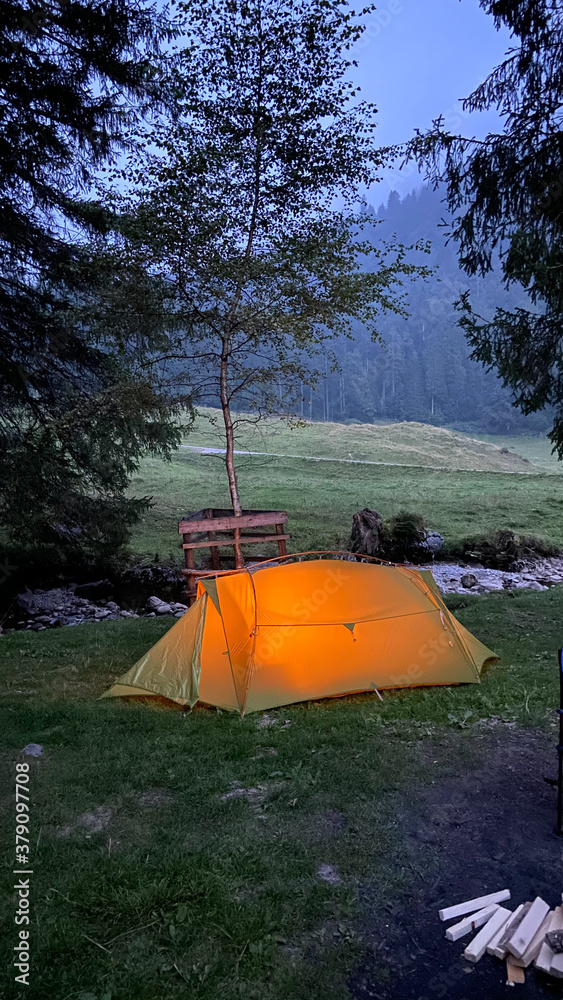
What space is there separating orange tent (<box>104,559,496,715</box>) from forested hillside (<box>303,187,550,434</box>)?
2627 inches

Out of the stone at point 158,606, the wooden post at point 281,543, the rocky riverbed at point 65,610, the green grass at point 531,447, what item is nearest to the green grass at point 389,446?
the green grass at point 531,447

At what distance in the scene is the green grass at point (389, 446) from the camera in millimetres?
41000

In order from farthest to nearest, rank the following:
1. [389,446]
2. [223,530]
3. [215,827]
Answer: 1. [389,446]
2. [223,530]
3. [215,827]

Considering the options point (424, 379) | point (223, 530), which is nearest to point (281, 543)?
point (223, 530)

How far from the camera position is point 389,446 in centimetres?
4484

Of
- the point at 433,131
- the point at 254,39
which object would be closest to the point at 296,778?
the point at 433,131

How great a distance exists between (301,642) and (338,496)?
2030 centimetres

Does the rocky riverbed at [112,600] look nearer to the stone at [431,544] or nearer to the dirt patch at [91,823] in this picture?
the stone at [431,544]

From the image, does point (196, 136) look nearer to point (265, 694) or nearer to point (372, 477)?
point (265, 694)

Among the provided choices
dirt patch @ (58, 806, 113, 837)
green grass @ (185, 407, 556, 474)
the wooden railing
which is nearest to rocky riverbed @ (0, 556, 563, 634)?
the wooden railing

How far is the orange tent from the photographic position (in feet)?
23.3

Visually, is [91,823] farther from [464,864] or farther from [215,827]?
[464,864]

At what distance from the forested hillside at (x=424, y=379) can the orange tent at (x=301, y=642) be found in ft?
219

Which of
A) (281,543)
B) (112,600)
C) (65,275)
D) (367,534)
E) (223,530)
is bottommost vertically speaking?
(112,600)
